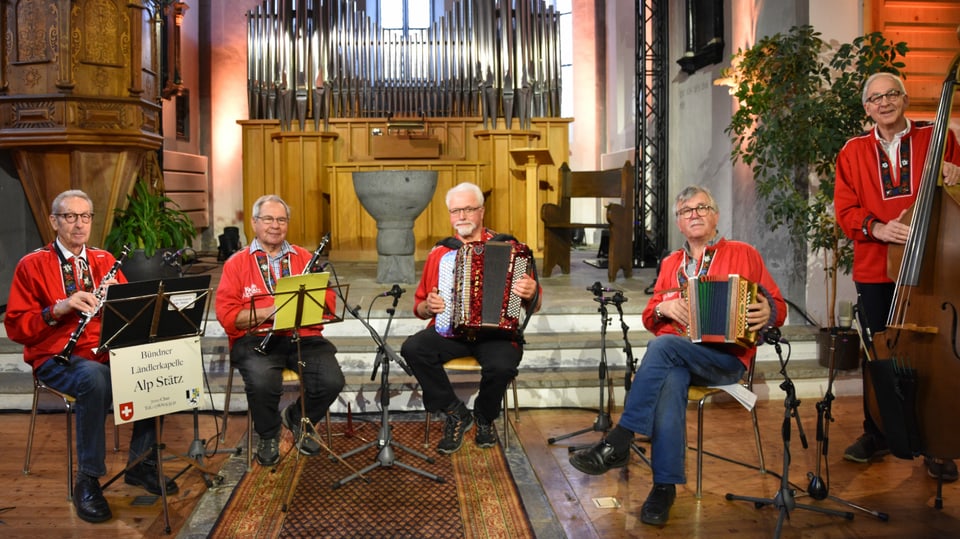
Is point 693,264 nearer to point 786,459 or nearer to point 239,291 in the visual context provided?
point 786,459

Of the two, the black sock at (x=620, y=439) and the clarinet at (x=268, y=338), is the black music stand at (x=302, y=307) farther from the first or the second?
the black sock at (x=620, y=439)

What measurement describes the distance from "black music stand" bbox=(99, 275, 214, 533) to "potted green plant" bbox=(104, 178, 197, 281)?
3184 mm

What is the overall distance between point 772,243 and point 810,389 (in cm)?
138

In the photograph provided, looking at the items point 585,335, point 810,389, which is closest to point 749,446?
point 810,389

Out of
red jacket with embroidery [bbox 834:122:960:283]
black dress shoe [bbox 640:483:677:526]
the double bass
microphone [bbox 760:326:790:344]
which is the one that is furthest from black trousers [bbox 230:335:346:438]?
red jacket with embroidery [bbox 834:122:960:283]

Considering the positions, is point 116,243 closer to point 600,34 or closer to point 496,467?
point 496,467

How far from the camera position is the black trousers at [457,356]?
14.1 ft

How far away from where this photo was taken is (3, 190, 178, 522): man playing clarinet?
11.8ft

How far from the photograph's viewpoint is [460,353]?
442 centimetres

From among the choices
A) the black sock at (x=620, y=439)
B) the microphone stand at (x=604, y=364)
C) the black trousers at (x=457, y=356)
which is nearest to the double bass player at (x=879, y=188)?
the microphone stand at (x=604, y=364)

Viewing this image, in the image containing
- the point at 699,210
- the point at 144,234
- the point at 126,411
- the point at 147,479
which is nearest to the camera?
the point at 126,411

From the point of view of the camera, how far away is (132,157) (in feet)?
22.6

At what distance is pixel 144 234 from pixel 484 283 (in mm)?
3783

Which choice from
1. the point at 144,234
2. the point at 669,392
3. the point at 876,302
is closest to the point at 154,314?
Result: the point at 669,392
